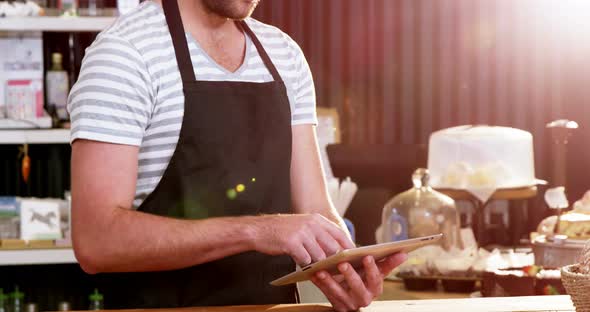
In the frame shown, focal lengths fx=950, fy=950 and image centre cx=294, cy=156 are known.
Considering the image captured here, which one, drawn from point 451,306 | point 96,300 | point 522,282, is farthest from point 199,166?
point 96,300

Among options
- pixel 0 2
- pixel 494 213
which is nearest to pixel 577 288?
pixel 494 213

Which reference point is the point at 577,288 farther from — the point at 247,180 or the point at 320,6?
the point at 320,6

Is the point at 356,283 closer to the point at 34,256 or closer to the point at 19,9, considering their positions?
the point at 34,256

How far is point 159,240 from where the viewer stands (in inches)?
60.0

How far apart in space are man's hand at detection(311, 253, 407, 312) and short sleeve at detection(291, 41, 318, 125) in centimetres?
45

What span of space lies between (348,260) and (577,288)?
34 centimetres

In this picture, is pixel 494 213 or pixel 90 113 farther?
pixel 494 213

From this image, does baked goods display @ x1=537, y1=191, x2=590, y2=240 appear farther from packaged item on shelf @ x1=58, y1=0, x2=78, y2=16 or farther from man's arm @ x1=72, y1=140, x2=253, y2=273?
packaged item on shelf @ x1=58, y1=0, x2=78, y2=16

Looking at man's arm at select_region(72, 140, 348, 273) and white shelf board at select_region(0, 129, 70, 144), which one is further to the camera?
white shelf board at select_region(0, 129, 70, 144)

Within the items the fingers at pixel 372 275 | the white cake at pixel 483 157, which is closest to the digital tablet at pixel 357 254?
the fingers at pixel 372 275

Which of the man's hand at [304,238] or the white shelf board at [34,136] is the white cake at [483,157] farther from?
the man's hand at [304,238]

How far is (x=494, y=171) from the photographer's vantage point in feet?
11.5

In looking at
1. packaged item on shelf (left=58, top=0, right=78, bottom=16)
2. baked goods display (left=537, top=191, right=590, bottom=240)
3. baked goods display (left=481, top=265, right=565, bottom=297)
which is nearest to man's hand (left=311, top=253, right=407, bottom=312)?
baked goods display (left=481, top=265, right=565, bottom=297)

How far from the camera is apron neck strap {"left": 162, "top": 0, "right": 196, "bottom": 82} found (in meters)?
1.72
